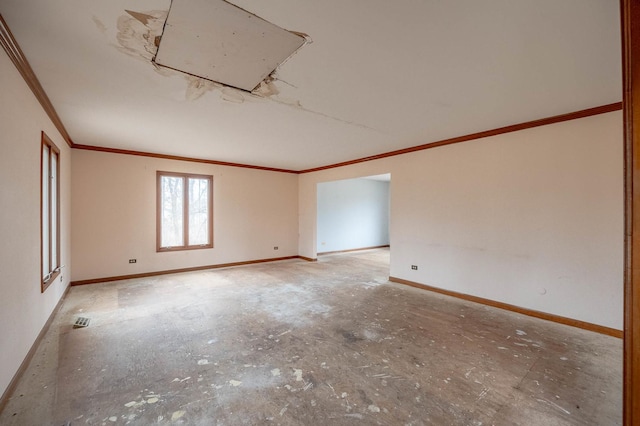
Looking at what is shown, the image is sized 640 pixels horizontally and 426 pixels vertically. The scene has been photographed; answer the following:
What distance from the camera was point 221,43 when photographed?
182 centimetres

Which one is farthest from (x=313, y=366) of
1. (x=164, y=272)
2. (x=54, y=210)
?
(x=164, y=272)

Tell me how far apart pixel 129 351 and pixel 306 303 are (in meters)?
2.11

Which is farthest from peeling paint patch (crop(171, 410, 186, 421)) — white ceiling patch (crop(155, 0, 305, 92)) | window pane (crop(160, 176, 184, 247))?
window pane (crop(160, 176, 184, 247))

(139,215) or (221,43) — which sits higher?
(221,43)

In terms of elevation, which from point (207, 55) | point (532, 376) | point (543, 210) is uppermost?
point (207, 55)

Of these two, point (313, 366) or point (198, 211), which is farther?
point (198, 211)

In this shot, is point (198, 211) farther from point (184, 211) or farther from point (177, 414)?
point (177, 414)

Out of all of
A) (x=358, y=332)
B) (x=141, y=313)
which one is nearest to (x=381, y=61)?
(x=358, y=332)

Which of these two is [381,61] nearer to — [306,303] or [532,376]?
[532,376]

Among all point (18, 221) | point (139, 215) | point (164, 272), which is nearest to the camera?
point (18, 221)

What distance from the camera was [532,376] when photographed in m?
2.14

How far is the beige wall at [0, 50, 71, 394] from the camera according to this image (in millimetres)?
1839

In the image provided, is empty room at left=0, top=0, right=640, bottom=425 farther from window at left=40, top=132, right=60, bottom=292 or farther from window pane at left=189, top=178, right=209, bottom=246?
window pane at left=189, top=178, right=209, bottom=246

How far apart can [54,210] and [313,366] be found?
4046 millimetres
